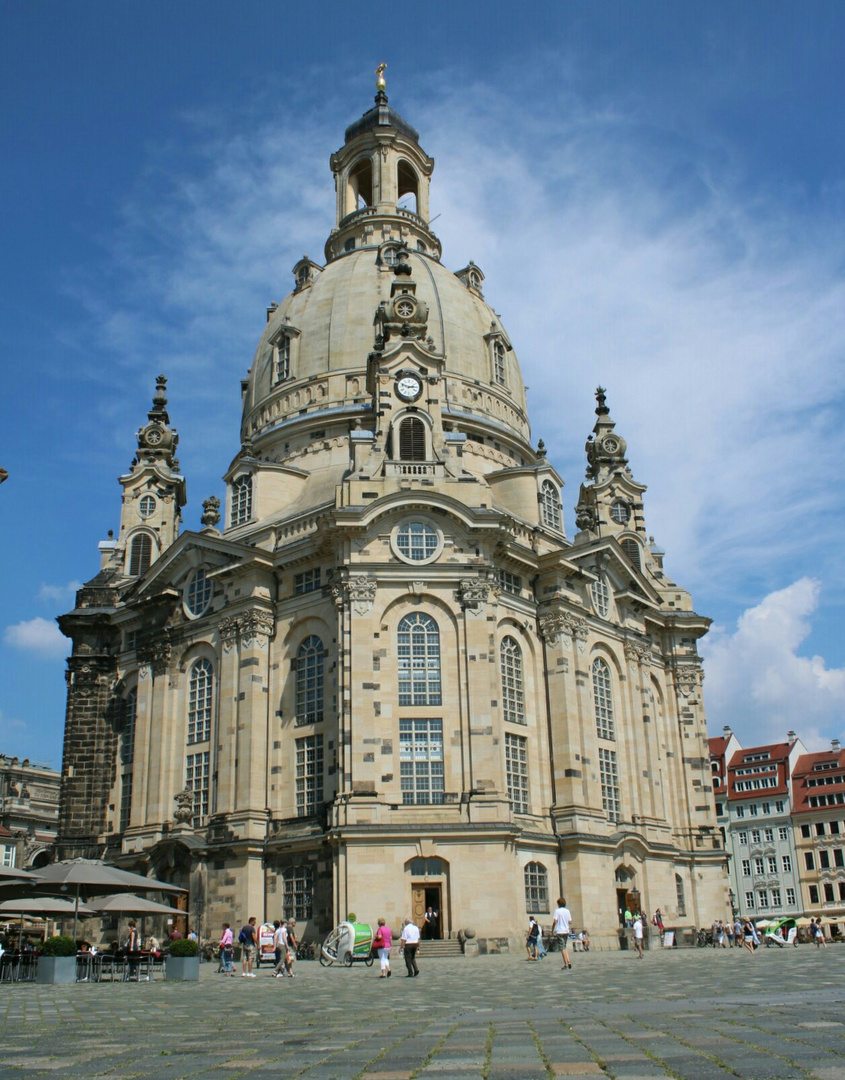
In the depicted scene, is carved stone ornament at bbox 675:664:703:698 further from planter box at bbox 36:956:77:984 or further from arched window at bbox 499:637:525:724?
planter box at bbox 36:956:77:984

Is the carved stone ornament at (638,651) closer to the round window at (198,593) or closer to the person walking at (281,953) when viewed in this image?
the round window at (198,593)

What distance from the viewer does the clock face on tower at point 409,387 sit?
181 feet

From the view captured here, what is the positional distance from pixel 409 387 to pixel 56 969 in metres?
33.9

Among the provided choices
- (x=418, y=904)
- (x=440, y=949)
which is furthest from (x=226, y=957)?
(x=418, y=904)

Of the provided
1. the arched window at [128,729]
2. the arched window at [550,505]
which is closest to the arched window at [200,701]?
the arched window at [128,729]

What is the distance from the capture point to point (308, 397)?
66.2 m

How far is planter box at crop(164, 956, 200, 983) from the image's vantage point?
31891 millimetres

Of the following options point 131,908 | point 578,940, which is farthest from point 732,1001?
point 578,940

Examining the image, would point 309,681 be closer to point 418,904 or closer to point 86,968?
point 418,904

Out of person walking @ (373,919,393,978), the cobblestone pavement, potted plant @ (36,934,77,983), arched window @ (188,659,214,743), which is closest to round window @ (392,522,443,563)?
arched window @ (188,659,214,743)

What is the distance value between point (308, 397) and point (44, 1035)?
2142 inches

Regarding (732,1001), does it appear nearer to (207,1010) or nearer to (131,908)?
(207,1010)

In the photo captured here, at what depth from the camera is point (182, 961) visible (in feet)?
105

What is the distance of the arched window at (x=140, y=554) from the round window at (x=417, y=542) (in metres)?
24.2
